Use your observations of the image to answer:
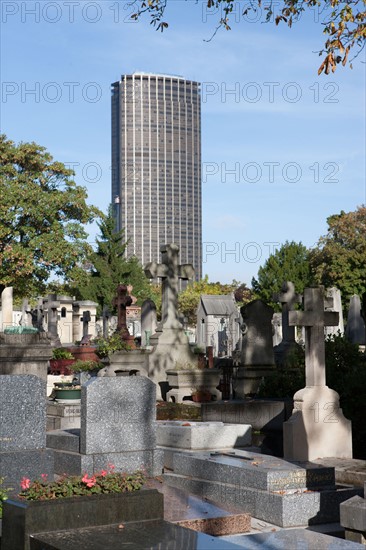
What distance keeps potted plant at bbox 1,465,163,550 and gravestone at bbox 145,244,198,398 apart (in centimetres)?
1189

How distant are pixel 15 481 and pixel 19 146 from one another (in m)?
36.4

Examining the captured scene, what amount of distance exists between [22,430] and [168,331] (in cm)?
1074

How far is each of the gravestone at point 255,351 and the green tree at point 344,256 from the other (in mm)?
40626

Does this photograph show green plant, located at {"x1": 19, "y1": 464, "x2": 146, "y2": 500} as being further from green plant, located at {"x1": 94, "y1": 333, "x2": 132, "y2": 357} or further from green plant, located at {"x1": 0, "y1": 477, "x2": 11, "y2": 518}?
green plant, located at {"x1": 94, "y1": 333, "x2": 132, "y2": 357}

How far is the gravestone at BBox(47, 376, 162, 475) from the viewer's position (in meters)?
10.1

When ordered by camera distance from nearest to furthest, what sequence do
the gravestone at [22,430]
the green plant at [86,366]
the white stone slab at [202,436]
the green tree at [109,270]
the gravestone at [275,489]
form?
the gravestone at [275,489]
the gravestone at [22,430]
the white stone slab at [202,436]
the green plant at [86,366]
the green tree at [109,270]

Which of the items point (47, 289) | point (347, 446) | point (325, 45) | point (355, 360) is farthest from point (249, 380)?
point (47, 289)

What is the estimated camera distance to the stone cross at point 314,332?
11.8 m

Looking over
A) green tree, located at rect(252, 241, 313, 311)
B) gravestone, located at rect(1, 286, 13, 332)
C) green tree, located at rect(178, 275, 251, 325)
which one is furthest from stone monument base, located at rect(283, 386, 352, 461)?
green tree, located at rect(178, 275, 251, 325)

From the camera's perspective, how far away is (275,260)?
245ft

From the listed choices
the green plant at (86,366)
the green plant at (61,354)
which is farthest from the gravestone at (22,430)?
A: the green plant at (61,354)

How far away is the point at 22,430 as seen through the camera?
361 inches

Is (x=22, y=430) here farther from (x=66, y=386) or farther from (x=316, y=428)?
(x=66, y=386)

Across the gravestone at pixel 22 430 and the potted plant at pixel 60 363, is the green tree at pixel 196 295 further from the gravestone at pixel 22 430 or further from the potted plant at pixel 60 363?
the gravestone at pixel 22 430
